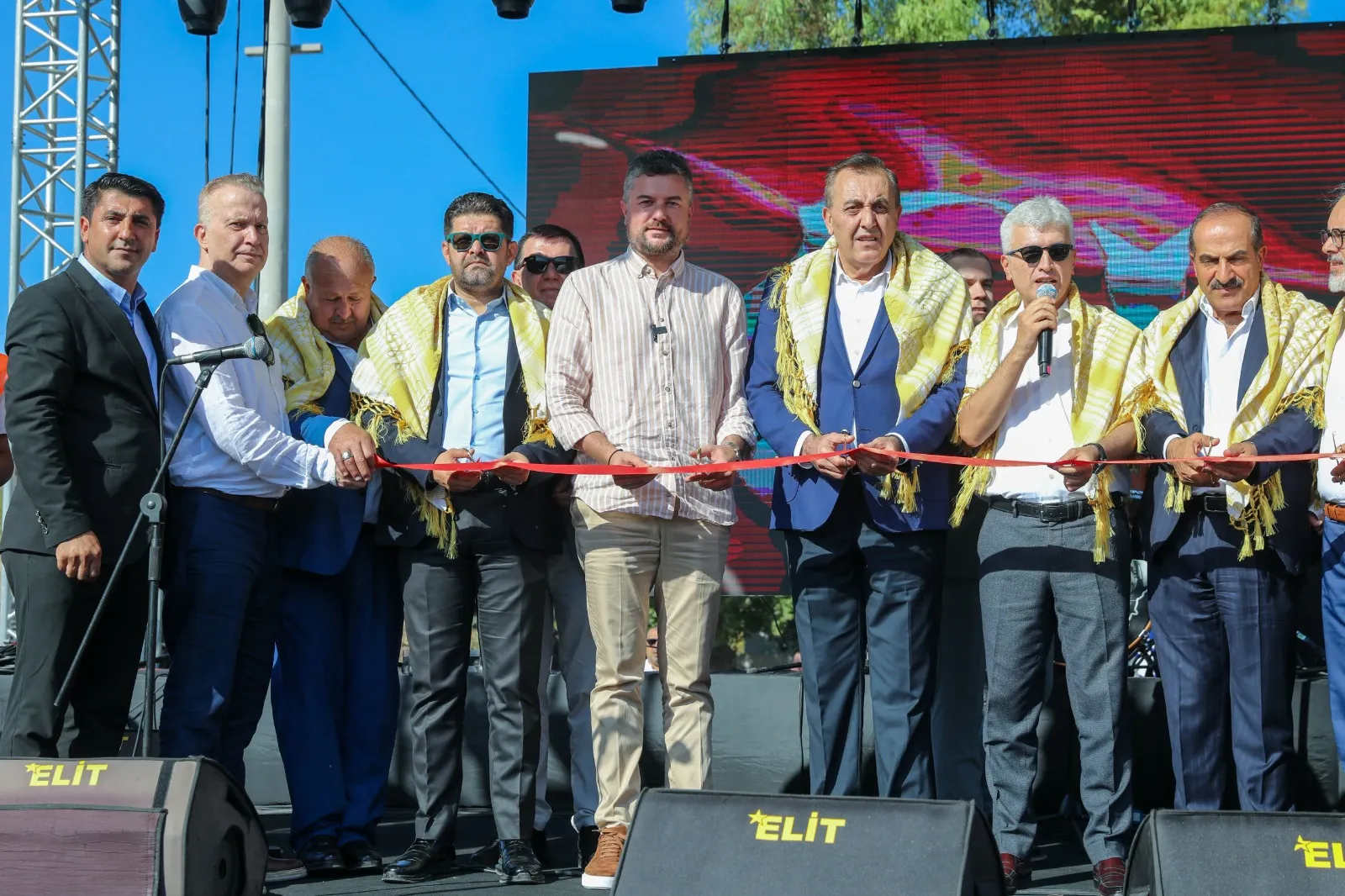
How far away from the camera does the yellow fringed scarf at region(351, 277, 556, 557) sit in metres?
4.46

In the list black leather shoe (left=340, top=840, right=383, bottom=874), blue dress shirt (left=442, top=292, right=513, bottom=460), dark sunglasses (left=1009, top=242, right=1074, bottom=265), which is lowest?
black leather shoe (left=340, top=840, right=383, bottom=874)

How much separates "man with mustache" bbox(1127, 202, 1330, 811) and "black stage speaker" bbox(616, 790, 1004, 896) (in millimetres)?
1228

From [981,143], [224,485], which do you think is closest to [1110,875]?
[224,485]

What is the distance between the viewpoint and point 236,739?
4.44 metres

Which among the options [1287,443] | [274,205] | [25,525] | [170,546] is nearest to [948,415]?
[1287,443]

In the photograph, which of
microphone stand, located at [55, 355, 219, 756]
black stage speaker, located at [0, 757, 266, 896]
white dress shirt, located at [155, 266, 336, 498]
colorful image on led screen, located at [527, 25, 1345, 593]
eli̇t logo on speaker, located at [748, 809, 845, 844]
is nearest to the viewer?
eli̇t logo on speaker, located at [748, 809, 845, 844]

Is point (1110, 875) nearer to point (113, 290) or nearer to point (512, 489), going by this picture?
point (512, 489)

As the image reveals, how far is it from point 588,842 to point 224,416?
1.62m

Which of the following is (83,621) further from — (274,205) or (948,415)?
(274,205)

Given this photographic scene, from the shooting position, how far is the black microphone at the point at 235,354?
3.73m

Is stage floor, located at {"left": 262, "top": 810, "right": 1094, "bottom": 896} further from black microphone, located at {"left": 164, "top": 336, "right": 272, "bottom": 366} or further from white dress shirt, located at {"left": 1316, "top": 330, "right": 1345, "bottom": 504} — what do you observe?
black microphone, located at {"left": 164, "top": 336, "right": 272, "bottom": 366}

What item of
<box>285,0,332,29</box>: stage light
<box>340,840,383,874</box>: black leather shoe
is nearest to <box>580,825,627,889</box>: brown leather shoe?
<box>340,840,383,874</box>: black leather shoe

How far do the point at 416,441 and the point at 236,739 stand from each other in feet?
3.36

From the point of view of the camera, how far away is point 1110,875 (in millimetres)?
3818
